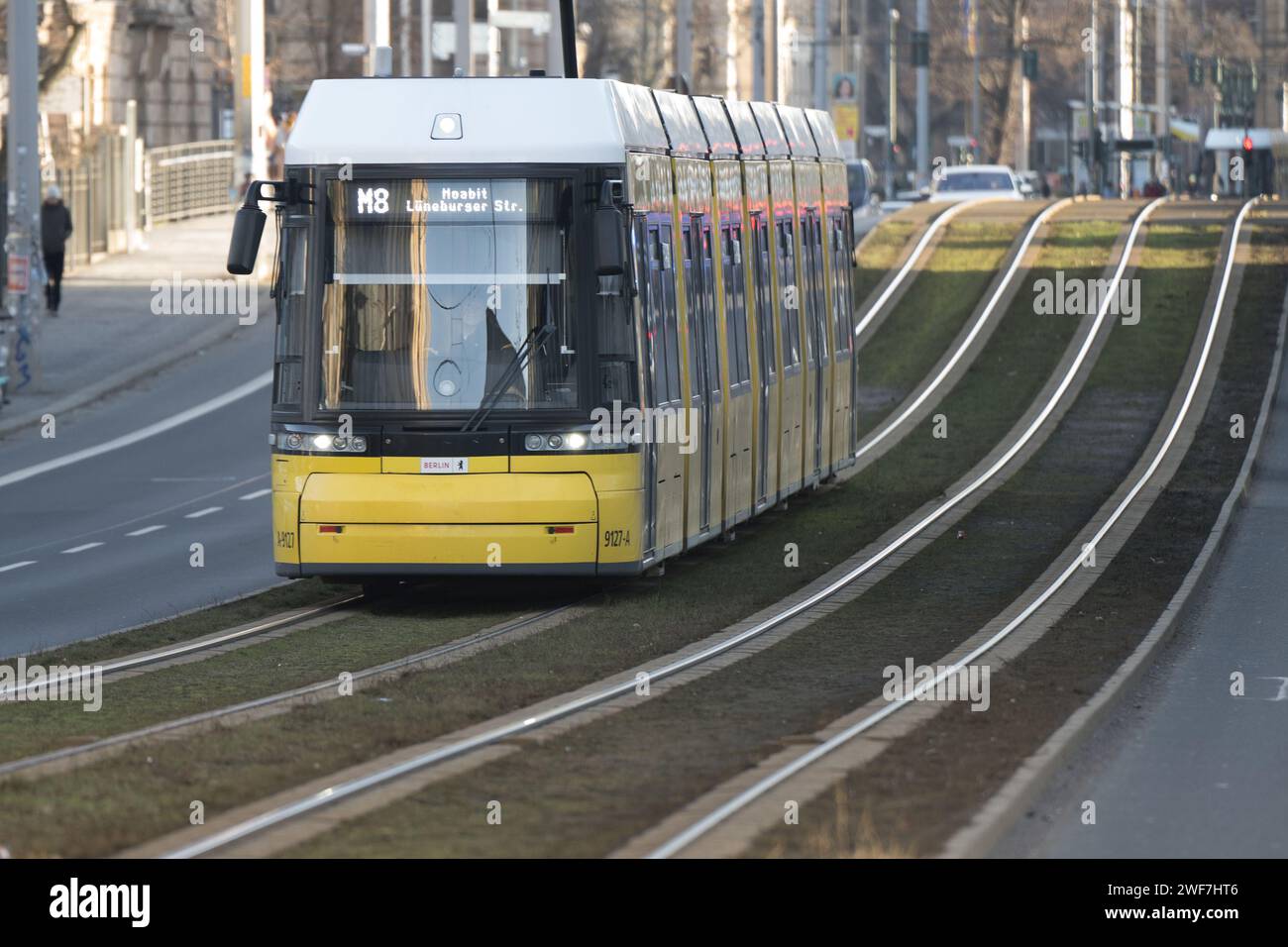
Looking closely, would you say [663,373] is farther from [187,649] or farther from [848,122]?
[848,122]

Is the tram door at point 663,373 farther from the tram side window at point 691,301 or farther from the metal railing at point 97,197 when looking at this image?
the metal railing at point 97,197

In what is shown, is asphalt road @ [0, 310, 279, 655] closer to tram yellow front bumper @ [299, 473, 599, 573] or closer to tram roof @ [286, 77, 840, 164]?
tram yellow front bumper @ [299, 473, 599, 573]

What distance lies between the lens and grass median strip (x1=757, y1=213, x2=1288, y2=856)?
8539mm

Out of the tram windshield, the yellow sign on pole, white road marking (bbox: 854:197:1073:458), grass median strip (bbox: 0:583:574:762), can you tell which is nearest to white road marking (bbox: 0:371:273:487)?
white road marking (bbox: 854:197:1073:458)

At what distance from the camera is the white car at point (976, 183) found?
57.7m

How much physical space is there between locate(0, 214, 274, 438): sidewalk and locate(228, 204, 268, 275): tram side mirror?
14.0 metres

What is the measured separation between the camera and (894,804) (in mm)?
8969

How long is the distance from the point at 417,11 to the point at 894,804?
74.5 metres

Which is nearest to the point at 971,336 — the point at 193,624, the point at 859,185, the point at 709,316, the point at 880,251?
the point at 880,251

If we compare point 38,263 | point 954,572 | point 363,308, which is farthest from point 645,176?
point 38,263

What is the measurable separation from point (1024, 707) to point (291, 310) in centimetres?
546

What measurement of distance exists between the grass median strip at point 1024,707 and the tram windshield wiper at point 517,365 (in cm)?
337

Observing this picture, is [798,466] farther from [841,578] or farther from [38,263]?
[38,263]

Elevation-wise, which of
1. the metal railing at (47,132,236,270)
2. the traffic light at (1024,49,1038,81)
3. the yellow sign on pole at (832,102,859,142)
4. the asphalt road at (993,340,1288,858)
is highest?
the traffic light at (1024,49,1038,81)
